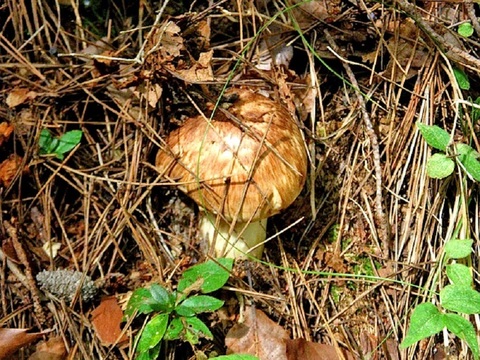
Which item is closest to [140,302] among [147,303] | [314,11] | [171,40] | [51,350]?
[147,303]

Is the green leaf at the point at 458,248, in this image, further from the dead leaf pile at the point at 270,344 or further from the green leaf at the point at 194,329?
the green leaf at the point at 194,329

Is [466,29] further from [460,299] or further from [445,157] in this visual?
[460,299]

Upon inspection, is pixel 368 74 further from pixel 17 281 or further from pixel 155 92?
pixel 17 281

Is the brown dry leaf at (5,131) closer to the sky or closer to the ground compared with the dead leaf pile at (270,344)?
closer to the sky

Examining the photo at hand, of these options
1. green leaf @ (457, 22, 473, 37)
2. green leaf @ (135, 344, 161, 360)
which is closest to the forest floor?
green leaf @ (457, 22, 473, 37)

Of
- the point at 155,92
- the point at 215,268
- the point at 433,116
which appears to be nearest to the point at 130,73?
the point at 155,92

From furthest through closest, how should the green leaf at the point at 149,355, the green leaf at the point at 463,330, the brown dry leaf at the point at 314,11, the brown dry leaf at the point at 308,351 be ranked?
the brown dry leaf at the point at 314,11, the brown dry leaf at the point at 308,351, the green leaf at the point at 149,355, the green leaf at the point at 463,330

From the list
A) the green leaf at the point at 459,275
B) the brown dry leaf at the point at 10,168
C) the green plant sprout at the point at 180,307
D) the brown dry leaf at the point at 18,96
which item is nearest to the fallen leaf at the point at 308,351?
the green plant sprout at the point at 180,307
